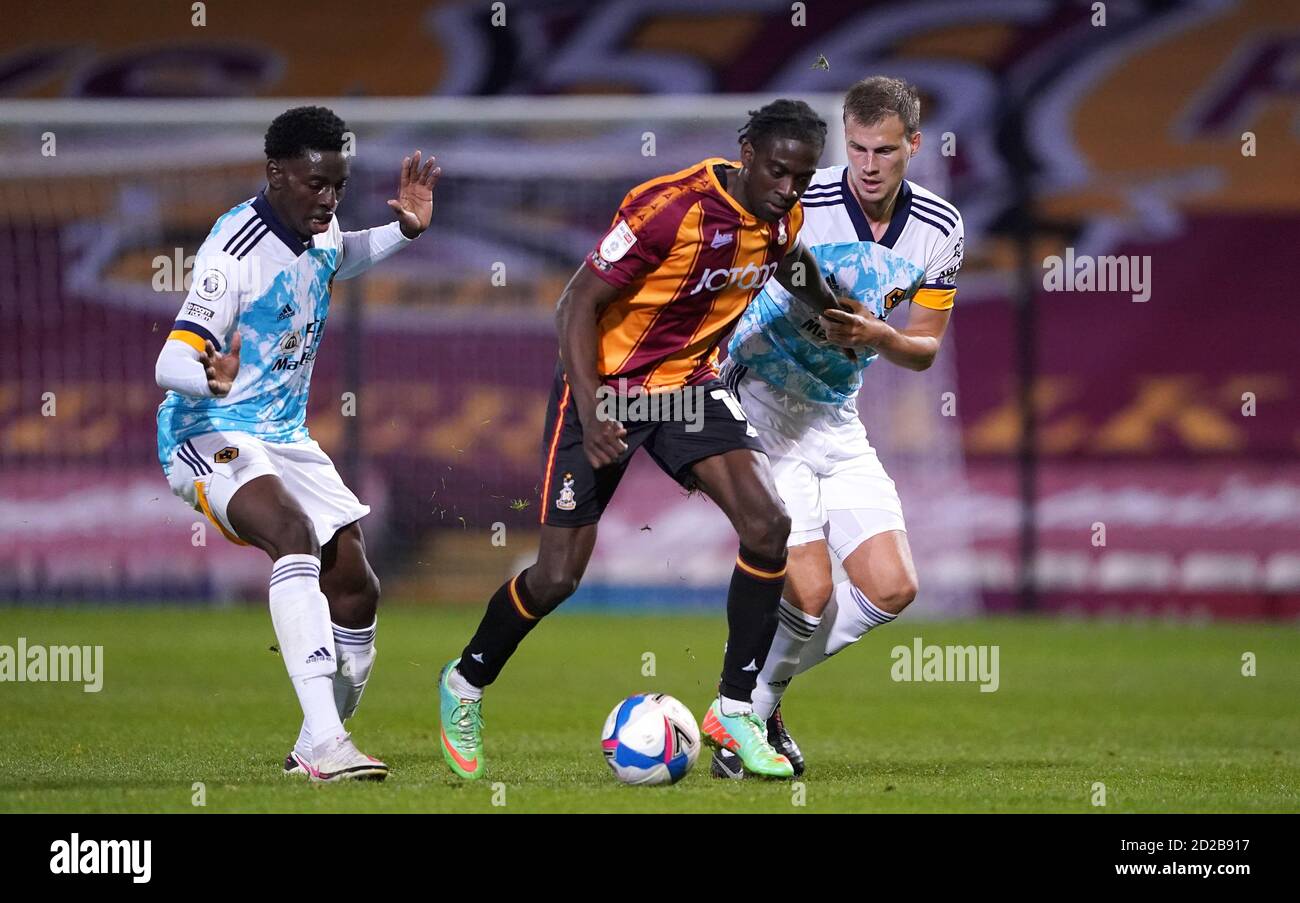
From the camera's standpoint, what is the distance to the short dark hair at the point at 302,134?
5792 mm

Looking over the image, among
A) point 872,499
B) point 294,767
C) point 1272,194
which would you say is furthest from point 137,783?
point 1272,194

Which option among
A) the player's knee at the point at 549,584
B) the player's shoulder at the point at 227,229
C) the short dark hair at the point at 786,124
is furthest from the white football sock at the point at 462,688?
the short dark hair at the point at 786,124

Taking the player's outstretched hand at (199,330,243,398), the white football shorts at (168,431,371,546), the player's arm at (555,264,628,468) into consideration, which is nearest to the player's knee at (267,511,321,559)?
the white football shorts at (168,431,371,546)

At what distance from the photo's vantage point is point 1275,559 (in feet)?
46.6

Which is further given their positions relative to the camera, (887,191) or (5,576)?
(5,576)

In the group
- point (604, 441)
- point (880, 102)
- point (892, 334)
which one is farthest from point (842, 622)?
point (880, 102)

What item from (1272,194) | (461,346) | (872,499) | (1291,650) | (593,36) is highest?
(593,36)

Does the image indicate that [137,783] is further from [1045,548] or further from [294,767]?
[1045,548]

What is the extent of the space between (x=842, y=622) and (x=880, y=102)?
76.2 inches

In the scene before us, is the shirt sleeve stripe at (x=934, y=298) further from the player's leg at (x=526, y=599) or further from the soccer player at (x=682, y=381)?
the player's leg at (x=526, y=599)

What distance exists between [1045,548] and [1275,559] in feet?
6.25

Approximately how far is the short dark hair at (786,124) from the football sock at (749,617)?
1380 millimetres

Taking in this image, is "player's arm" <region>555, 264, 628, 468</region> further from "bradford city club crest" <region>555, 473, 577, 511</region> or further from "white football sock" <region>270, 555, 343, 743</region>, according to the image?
"white football sock" <region>270, 555, 343, 743</region>

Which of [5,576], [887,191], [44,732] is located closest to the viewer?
[887,191]
